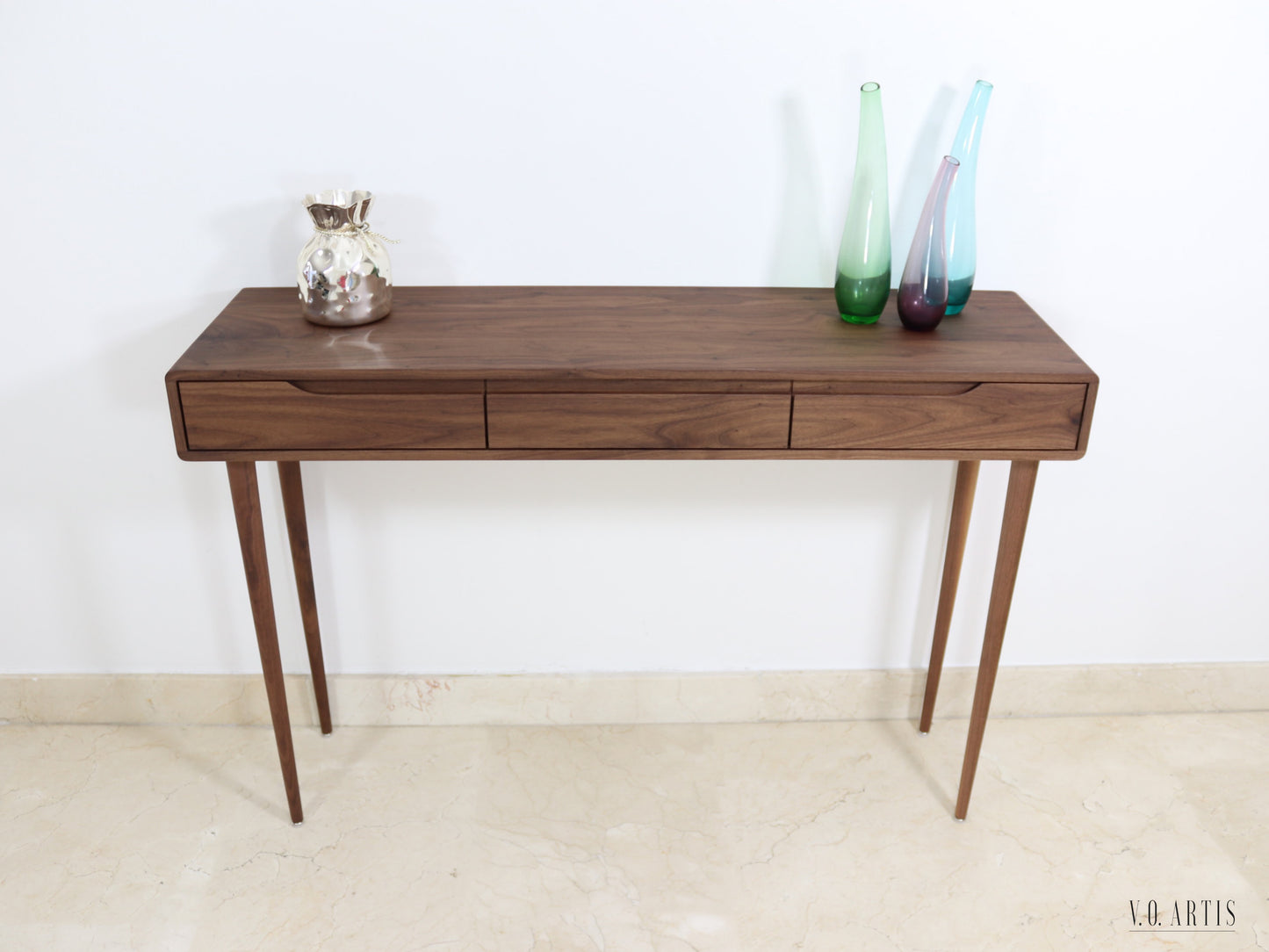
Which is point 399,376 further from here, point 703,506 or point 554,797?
point 554,797

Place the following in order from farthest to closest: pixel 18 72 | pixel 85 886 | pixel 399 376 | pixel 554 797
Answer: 1. pixel 554 797
2. pixel 85 886
3. pixel 18 72
4. pixel 399 376

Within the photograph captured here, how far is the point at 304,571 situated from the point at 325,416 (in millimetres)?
565

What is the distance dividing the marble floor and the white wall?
19 cm

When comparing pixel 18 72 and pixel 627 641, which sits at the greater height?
pixel 18 72

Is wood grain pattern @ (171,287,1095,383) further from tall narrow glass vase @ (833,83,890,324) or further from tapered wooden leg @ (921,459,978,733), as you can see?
tapered wooden leg @ (921,459,978,733)

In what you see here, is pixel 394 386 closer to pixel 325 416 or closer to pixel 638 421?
pixel 325 416

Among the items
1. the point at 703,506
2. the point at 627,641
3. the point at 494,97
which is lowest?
the point at 627,641

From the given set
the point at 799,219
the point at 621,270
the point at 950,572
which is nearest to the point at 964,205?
the point at 799,219

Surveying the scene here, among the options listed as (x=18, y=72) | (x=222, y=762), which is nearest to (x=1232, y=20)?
(x=18, y=72)

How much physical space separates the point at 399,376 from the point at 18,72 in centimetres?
86

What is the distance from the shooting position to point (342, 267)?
1.70m

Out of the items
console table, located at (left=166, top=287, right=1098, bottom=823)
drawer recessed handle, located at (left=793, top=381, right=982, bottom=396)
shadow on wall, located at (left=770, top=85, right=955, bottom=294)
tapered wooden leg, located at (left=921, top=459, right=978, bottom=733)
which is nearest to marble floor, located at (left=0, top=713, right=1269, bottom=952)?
tapered wooden leg, located at (left=921, top=459, right=978, bottom=733)

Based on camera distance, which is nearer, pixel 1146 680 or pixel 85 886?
pixel 85 886

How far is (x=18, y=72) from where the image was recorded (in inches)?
69.1
